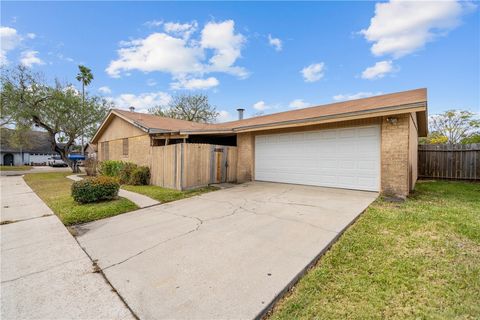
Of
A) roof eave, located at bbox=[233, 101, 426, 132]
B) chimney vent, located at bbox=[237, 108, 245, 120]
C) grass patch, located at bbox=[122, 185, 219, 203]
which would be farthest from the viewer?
chimney vent, located at bbox=[237, 108, 245, 120]

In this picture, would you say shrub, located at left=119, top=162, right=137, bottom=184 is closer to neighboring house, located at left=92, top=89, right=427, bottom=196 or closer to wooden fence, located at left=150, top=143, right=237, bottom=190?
neighboring house, located at left=92, top=89, right=427, bottom=196

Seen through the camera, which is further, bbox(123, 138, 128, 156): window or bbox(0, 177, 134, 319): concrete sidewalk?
bbox(123, 138, 128, 156): window

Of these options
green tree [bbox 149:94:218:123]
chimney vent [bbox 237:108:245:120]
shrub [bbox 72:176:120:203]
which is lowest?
shrub [bbox 72:176:120:203]

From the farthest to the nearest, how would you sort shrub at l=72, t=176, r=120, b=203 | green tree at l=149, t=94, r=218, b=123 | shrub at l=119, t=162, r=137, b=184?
green tree at l=149, t=94, r=218, b=123, shrub at l=119, t=162, r=137, b=184, shrub at l=72, t=176, r=120, b=203

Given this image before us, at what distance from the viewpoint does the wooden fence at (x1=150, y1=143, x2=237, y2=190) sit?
8.77 metres

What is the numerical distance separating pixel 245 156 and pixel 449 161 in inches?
405

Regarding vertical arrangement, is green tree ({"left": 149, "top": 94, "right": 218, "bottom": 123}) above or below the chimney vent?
above

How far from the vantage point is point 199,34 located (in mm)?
12070

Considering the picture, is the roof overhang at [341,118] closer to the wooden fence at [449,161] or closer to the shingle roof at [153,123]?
the shingle roof at [153,123]

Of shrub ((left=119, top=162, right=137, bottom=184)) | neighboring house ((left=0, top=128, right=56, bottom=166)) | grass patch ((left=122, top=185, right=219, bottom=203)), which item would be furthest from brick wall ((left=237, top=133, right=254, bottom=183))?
neighboring house ((left=0, top=128, right=56, bottom=166))

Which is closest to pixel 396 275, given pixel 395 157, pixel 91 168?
pixel 395 157

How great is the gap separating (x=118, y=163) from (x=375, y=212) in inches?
474

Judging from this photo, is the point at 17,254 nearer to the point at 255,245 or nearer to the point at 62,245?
the point at 62,245

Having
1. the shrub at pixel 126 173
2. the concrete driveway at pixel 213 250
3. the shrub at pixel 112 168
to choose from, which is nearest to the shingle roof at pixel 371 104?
the concrete driveway at pixel 213 250
